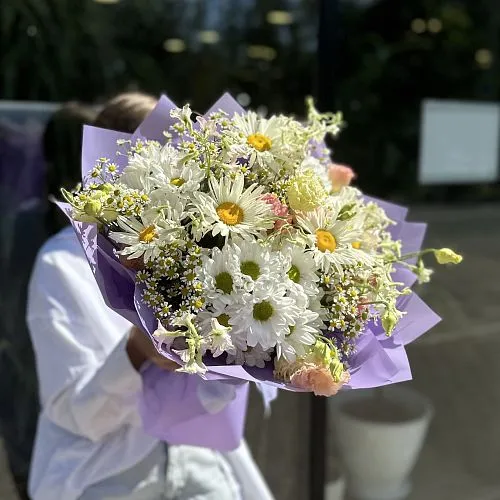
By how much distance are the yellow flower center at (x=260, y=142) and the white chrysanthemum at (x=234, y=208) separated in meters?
0.09

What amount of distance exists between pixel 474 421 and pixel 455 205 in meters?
1.02

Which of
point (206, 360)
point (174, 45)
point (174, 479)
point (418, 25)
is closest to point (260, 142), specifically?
point (206, 360)

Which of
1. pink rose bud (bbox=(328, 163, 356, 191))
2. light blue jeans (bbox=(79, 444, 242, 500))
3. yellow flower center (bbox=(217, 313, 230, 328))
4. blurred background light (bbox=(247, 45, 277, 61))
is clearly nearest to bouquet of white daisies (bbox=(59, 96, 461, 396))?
yellow flower center (bbox=(217, 313, 230, 328))

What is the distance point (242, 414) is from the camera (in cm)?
142

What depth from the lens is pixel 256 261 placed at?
36.6 inches

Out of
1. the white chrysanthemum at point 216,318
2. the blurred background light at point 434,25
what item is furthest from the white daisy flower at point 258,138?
the blurred background light at point 434,25

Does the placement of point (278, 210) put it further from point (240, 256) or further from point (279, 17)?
point (279, 17)

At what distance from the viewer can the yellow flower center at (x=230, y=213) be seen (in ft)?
3.07

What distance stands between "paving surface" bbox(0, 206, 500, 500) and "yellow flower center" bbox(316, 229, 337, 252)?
6.22 ft

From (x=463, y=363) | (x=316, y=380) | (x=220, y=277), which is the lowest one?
Result: (x=463, y=363)

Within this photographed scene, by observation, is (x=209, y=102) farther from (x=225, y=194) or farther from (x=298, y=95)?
(x=225, y=194)

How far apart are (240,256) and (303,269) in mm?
98

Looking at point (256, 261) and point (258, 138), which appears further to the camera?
point (258, 138)

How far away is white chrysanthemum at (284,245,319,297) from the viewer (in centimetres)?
95
